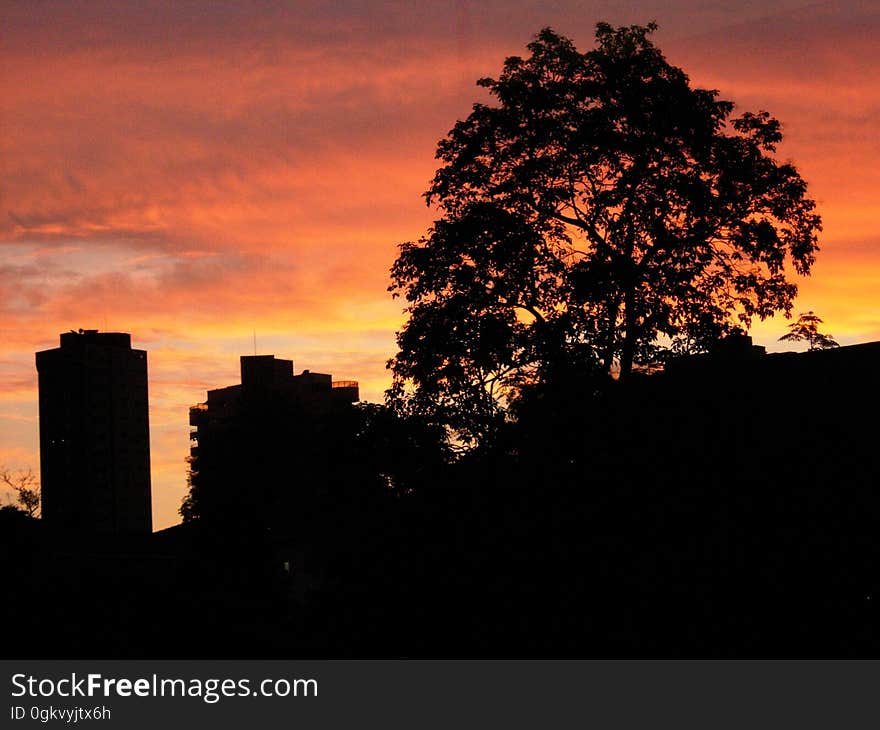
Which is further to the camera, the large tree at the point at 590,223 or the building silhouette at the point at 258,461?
the building silhouette at the point at 258,461

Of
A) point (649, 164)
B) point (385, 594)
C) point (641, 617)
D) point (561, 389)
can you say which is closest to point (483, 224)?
point (649, 164)

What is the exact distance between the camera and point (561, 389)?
2495 cm

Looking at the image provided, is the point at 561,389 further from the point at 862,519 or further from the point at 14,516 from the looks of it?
the point at 14,516

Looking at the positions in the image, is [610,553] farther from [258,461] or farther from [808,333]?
[258,461]

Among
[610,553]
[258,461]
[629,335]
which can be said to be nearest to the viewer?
[610,553]

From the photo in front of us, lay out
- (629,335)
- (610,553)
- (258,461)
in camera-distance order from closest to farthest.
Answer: (610,553), (629,335), (258,461)

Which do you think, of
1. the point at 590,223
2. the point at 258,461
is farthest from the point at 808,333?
the point at 258,461

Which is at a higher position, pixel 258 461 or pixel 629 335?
pixel 258 461

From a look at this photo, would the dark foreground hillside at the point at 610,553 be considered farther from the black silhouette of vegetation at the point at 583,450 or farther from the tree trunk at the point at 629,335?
the tree trunk at the point at 629,335

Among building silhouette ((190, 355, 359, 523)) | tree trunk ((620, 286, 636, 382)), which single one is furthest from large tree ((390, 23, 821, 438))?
building silhouette ((190, 355, 359, 523))

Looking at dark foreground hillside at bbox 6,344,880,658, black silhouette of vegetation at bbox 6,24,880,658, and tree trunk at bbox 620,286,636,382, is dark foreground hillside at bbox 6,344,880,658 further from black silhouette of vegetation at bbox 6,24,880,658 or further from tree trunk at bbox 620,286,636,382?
tree trunk at bbox 620,286,636,382

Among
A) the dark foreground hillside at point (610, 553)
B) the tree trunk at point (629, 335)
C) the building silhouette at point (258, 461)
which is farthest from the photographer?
the building silhouette at point (258, 461)

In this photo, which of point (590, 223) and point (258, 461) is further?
point (258, 461)

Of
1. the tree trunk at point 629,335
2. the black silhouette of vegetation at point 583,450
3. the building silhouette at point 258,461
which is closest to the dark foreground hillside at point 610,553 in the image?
the black silhouette of vegetation at point 583,450
